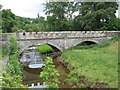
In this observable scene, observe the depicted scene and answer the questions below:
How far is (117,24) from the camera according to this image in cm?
1862

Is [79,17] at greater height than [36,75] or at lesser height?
greater

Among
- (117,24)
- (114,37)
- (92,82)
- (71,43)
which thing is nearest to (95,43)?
(114,37)

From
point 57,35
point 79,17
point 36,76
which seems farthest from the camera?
point 79,17

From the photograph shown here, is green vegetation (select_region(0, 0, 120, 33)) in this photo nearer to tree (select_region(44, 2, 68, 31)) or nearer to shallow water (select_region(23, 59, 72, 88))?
tree (select_region(44, 2, 68, 31))

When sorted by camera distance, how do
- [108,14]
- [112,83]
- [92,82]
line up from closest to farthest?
[112,83] → [92,82] → [108,14]

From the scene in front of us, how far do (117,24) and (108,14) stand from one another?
184 cm

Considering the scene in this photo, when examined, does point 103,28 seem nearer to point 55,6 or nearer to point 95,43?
point 95,43

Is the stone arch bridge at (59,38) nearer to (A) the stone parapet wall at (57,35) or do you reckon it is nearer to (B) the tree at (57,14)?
(A) the stone parapet wall at (57,35)

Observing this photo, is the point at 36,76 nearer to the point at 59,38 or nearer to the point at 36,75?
the point at 36,75

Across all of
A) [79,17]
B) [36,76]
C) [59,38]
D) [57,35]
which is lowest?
[36,76]

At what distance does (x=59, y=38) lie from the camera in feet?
46.8

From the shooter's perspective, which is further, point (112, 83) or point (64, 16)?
point (64, 16)

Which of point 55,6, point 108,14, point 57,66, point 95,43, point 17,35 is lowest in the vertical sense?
point 57,66

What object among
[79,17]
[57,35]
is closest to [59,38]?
[57,35]
